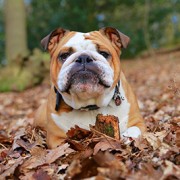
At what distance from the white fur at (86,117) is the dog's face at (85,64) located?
3.4 inches

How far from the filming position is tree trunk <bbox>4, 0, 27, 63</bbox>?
11633 mm

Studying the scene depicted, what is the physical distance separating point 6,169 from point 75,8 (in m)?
13.0

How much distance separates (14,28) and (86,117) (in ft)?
28.9

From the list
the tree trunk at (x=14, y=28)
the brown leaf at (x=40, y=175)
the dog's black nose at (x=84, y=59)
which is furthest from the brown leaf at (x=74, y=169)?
the tree trunk at (x=14, y=28)

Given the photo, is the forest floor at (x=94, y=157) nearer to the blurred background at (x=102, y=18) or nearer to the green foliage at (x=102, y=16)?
the blurred background at (x=102, y=18)

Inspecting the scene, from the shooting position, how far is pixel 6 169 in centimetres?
266

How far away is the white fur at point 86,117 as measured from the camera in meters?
3.41

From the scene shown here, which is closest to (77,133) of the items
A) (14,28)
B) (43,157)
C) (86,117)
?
(86,117)

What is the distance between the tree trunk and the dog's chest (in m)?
8.38

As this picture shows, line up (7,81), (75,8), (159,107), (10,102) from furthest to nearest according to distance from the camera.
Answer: (75,8), (7,81), (10,102), (159,107)

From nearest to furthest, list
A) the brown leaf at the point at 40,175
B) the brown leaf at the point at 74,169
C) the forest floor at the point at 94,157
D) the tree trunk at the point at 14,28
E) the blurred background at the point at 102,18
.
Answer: the brown leaf at the point at 74,169, the forest floor at the point at 94,157, the brown leaf at the point at 40,175, the tree trunk at the point at 14,28, the blurred background at the point at 102,18

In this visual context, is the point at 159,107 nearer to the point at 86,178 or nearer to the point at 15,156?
the point at 15,156

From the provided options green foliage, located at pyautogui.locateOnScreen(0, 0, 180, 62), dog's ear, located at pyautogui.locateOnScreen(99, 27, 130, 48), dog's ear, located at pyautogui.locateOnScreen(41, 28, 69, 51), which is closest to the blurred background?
green foliage, located at pyautogui.locateOnScreen(0, 0, 180, 62)

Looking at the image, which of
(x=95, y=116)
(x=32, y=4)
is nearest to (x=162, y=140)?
(x=95, y=116)
